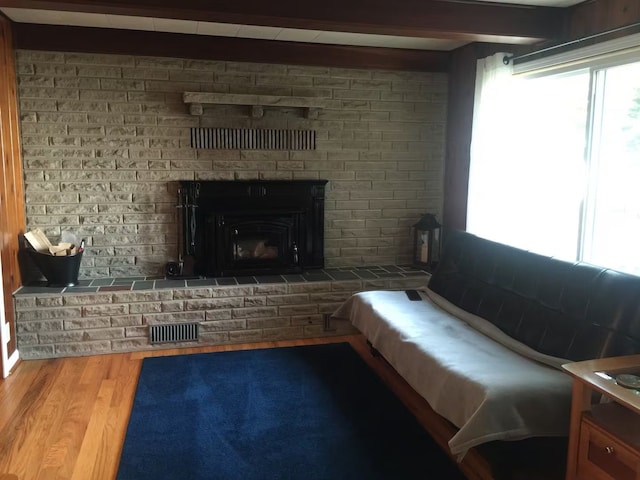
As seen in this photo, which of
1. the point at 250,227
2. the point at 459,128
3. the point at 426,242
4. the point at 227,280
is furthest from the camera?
the point at 426,242

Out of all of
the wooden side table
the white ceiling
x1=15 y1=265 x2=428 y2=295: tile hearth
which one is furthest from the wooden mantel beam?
the wooden side table

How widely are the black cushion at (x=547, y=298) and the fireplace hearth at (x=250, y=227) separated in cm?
127

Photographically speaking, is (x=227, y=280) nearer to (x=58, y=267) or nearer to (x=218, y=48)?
(x=58, y=267)

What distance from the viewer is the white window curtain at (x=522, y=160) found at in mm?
3570

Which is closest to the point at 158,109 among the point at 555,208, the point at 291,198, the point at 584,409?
the point at 291,198

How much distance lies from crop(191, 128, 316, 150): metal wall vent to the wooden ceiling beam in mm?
537

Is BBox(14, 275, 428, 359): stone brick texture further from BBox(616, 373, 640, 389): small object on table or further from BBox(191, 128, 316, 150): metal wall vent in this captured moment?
BBox(616, 373, 640, 389): small object on table

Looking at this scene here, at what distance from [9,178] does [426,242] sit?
10.4ft

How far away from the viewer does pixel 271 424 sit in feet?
9.62

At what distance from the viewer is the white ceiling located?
11.7 feet

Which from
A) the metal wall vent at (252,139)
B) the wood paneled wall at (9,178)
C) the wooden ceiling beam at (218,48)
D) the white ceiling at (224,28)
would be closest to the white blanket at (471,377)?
the metal wall vent at (252,139)

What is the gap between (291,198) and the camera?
14.7 feet

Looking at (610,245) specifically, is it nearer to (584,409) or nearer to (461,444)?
(584,409)

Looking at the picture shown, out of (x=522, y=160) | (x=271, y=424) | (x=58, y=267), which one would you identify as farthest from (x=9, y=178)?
(x=522, y=160)
